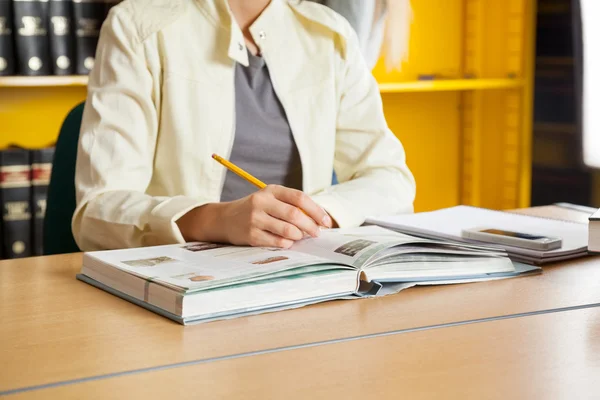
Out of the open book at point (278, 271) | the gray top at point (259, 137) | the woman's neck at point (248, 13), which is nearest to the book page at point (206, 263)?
the open book at point (278, 271)

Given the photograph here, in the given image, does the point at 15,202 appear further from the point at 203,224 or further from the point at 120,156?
the point at 203,224

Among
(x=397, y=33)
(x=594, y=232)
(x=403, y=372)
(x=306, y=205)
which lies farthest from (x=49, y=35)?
(x=403, y=372)

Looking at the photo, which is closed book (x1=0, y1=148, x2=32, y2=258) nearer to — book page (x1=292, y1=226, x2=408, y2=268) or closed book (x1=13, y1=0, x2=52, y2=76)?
closed book (x1=13, y1=0, x2=52, y2=76)

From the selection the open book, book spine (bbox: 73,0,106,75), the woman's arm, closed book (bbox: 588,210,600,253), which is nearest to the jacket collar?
the woman's arm

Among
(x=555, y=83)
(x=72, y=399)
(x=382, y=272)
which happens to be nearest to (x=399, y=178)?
(x=382, y=272)

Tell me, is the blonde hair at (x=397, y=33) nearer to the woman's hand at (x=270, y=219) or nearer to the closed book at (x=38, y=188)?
the closed book at (x=38, y=188)

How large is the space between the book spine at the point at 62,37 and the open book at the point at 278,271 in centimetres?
140

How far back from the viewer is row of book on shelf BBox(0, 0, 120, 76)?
224 cm

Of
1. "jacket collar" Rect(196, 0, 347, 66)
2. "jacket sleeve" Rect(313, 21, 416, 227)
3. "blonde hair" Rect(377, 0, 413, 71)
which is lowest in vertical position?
"jacket sleeve" Rect(313, 21, 416, 227)

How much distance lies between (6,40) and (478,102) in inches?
67.3

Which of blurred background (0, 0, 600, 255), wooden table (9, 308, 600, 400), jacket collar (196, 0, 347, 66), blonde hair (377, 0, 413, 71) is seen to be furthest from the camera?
blonde hair (377, 0, 413, 71)

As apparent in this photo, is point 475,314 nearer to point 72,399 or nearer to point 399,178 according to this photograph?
point 72,399

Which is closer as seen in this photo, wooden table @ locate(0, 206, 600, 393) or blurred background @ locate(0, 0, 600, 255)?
wooden table @ locate(0, 206, 600, 393)

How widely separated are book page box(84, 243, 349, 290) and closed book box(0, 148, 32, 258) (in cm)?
140
